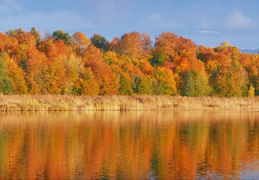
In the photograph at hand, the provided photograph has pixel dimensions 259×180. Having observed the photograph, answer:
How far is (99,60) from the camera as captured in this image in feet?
254

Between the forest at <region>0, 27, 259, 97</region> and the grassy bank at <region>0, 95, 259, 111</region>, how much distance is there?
1159 cm

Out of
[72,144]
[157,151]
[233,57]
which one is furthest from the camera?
[233,57]

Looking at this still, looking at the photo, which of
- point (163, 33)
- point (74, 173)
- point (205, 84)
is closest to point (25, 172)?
point (74, 173)

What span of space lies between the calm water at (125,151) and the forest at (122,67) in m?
31.6

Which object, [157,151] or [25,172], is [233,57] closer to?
[157,151]

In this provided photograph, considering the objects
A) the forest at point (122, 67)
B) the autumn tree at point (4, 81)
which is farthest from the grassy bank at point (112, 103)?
the forest at point (122, 67)

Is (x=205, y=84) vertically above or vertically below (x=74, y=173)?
above

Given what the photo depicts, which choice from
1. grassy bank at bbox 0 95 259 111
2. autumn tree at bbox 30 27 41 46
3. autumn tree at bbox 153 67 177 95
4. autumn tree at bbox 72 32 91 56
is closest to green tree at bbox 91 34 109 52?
autumn tree at bbox 72 32 91 56

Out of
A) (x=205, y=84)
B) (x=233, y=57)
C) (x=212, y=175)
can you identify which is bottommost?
(x=212, y=175)

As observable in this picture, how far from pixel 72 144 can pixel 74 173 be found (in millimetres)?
7063

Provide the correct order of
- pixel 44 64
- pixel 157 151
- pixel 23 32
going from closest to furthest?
pixel 157 151 → pixel 44 64 → pixel 23 32

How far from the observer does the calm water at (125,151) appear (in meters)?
16.7

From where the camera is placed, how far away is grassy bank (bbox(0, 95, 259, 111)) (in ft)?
155

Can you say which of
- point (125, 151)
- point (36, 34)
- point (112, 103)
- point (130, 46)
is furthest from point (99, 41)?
point (125, 151)
